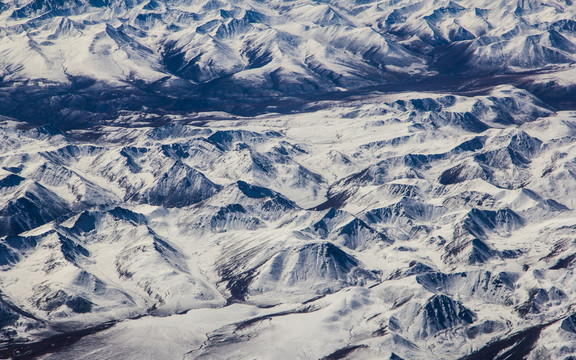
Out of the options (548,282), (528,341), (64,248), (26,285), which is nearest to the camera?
(528,341)

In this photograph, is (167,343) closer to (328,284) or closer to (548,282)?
(328,284)

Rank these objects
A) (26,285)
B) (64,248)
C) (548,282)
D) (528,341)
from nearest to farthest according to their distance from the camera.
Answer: (528,341) < (548,282) < (26,285) < (64,248)

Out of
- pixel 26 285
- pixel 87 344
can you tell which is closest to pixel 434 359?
pixel 87 344

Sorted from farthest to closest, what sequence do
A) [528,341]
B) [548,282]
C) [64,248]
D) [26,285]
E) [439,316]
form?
[64,248], [26,285], [548,282], [439,316], [528,341]

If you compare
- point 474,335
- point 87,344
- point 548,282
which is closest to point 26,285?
point 87,344

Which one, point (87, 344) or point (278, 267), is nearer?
point (87, 344)

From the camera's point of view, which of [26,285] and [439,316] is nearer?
[439,316]

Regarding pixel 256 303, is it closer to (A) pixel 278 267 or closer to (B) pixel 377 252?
(A) pixel 278 267

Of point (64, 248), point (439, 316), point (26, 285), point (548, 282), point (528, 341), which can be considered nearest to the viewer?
point (528, 341)

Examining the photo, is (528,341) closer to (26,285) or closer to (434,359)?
(434,359)
